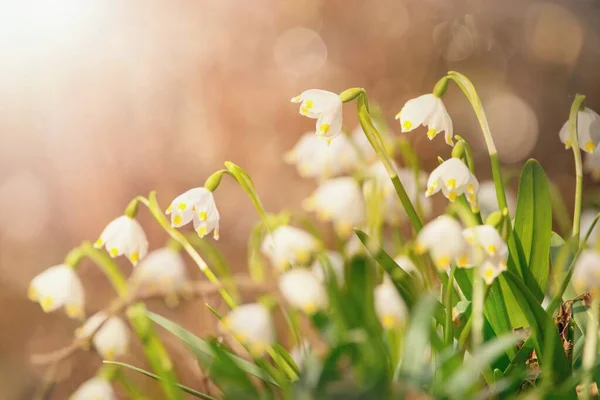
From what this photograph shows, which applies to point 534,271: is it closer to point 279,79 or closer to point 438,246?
point 438,246

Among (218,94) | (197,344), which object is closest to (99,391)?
(197,344)

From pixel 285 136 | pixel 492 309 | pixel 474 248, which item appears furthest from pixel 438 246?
pixel 285 136

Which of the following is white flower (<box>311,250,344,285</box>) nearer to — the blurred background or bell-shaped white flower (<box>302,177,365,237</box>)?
bell-shaped white flower (<box>302,177,365,237</box>)

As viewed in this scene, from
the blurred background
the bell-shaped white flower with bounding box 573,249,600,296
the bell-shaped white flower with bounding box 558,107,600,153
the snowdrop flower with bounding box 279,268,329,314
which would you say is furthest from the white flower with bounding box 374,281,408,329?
the blurred background

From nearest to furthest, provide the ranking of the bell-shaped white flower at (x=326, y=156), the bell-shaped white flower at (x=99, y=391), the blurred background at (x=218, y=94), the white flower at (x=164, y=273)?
the bell-shaped white flower at (x=99, y=391), the white flower at (x=164, y=273), the bell-shaped white flower at (x=326, y=156), the blurred background at (x=218, y=94)

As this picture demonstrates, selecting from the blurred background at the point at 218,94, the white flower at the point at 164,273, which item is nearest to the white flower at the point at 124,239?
the white flower at the point at 164,273

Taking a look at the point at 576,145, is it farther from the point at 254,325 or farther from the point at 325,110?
the point at 254,325

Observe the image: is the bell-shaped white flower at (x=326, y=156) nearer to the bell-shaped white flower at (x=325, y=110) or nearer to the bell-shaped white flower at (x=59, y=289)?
the bell-shaped white flower at (x=325, y=110)
